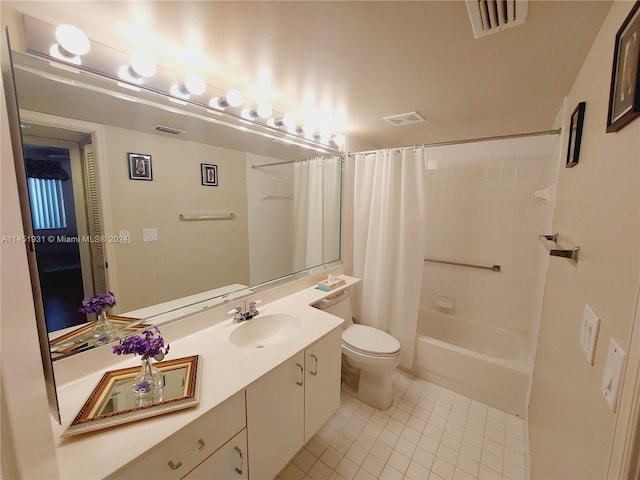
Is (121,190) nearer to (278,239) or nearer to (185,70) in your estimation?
(185,70)

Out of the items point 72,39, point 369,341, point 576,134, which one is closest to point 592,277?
point 576,134

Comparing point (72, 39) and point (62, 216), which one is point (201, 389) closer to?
point (62, 216)

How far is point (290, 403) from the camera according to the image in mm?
1225

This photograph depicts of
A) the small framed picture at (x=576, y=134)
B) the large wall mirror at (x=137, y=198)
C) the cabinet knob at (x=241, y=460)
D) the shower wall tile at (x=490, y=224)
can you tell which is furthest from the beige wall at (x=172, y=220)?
the shower wall tile at (x=490, y=224)

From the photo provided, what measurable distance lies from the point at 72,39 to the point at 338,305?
198cm

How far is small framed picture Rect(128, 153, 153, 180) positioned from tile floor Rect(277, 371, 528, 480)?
174cm

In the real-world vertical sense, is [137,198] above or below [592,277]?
above

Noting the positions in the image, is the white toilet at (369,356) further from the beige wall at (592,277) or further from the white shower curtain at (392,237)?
the beige wall at (592,277)

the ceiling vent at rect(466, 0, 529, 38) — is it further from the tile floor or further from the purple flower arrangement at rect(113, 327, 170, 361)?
the tile floor

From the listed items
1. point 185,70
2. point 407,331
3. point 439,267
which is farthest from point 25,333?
point 439,267

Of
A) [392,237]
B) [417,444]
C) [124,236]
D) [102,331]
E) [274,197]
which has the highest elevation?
[274,197]

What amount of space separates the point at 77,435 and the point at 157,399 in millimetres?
199

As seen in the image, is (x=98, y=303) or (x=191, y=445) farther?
(x=98, y=303)

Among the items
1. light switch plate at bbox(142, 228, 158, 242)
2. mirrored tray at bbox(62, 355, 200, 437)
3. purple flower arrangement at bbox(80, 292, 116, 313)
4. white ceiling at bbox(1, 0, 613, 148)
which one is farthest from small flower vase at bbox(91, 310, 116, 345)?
white ceiling at bbox(1, 0, 613, 148)
